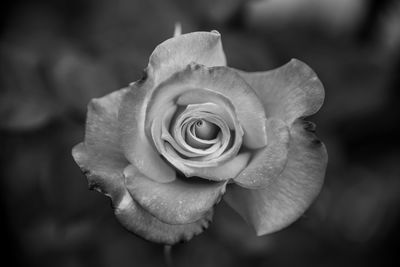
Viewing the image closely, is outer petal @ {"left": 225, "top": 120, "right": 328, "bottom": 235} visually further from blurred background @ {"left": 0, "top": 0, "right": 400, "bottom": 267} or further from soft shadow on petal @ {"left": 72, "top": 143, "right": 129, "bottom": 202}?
blurred background @ {"left": 0, "top": 0, "right": 400, "bottom": 267}

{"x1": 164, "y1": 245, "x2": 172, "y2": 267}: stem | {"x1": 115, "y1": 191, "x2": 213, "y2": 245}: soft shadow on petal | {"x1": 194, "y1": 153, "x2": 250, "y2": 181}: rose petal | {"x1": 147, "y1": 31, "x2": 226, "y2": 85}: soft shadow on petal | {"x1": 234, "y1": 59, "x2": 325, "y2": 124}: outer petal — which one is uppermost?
{"x1": 147, "y1": 31, "x2": 226, "y2": 85}: soft shadow on petal

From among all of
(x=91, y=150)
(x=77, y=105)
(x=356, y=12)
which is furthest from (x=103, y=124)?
(x=356, y=12)

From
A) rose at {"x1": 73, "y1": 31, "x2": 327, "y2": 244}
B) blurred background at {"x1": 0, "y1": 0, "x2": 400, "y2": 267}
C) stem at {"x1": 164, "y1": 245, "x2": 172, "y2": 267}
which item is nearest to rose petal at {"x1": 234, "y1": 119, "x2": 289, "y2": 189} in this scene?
rose at {"x1": 73, "y1": 31, "x2": 327, "y2": 244}

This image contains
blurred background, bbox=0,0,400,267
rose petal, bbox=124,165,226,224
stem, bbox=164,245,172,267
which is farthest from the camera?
blurred background, bbox=0,0,400,267

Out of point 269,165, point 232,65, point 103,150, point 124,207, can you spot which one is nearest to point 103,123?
point 103,150

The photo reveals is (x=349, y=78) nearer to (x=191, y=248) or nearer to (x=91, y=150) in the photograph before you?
(x=191, y=248)

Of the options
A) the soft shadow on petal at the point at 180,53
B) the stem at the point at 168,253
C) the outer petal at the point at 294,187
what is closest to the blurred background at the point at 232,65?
the stem at the point at 168,253

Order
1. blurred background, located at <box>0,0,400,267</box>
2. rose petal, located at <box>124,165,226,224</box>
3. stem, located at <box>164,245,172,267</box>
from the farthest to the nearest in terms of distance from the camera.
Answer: blurred background, located at <box>0,0,400,267</box>
stem, located at <box>164,245,172,267</box>
rose petal, located at <box>124,165,226,224</box>

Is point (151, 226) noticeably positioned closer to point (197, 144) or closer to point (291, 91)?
point (197, 144)

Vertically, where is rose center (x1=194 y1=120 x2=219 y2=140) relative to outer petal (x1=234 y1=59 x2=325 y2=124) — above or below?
below
